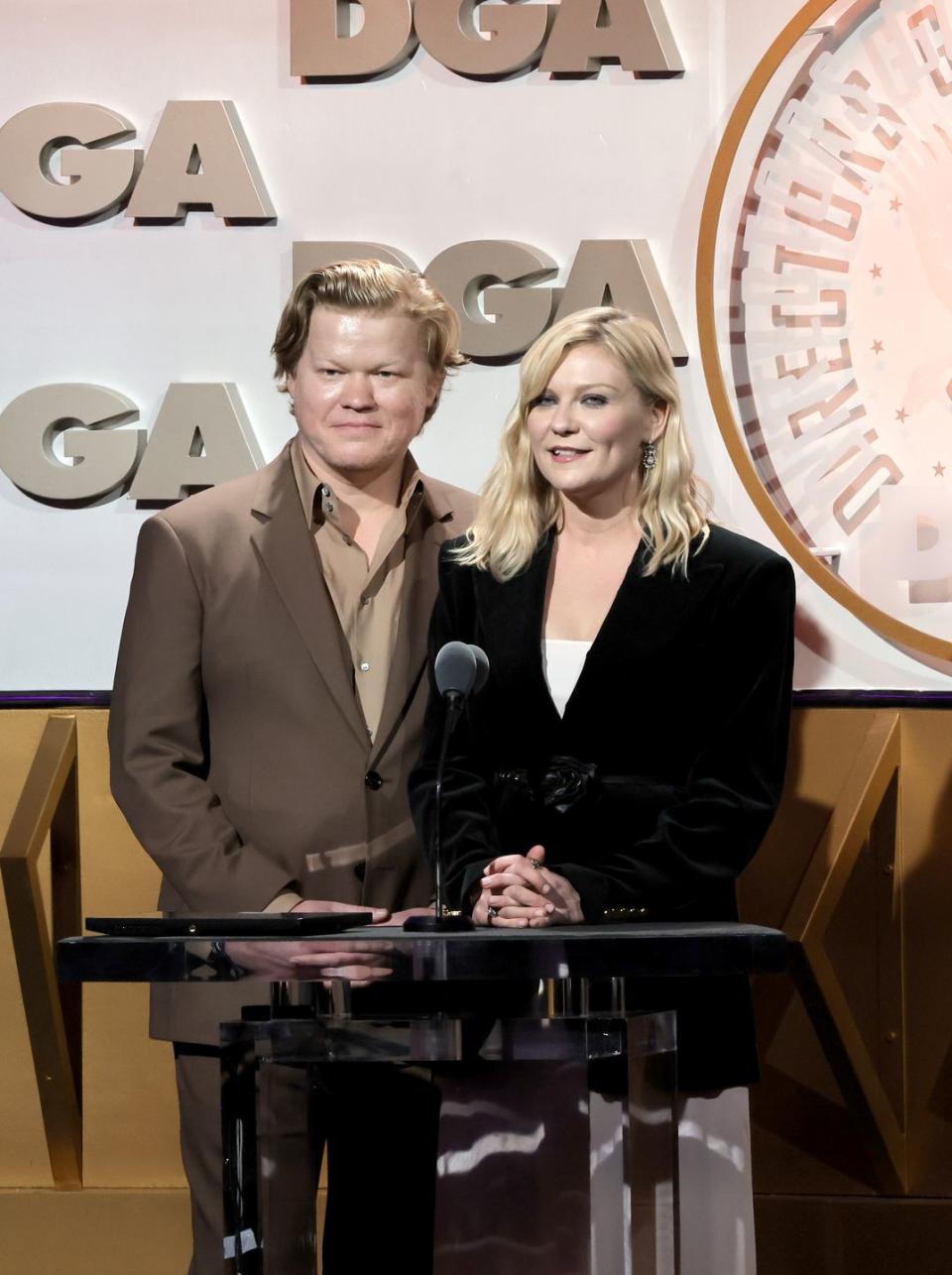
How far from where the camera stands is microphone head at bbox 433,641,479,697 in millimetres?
2287

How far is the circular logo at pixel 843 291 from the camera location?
3592 millimetres

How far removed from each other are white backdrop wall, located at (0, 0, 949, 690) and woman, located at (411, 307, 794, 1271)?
834mm

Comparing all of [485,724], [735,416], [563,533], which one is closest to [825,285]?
[735,416]

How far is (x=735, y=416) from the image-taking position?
11.9ft

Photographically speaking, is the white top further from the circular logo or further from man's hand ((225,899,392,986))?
the circular logo

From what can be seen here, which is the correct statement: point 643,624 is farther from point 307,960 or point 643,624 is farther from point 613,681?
point 307,960

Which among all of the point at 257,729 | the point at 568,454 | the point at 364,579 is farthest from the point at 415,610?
the point at 568,454

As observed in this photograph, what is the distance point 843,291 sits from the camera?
11.8ft

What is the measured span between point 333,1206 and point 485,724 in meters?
0.74

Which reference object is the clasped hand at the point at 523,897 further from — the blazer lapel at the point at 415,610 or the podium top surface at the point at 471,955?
the blazer lapel at the point at 415,610

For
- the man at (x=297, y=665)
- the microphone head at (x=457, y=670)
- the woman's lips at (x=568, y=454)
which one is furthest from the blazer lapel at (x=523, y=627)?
the microphone head at (x=457, y=670)

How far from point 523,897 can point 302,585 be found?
84 centimetres

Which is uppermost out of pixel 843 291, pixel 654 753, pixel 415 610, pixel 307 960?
pixel 843 291

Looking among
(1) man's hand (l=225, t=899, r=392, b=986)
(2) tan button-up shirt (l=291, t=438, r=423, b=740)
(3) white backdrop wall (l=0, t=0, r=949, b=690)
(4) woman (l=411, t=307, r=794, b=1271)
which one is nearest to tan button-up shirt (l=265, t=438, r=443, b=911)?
(2) tan button-up shirt (l=291, t=438, r=423, b=740)
